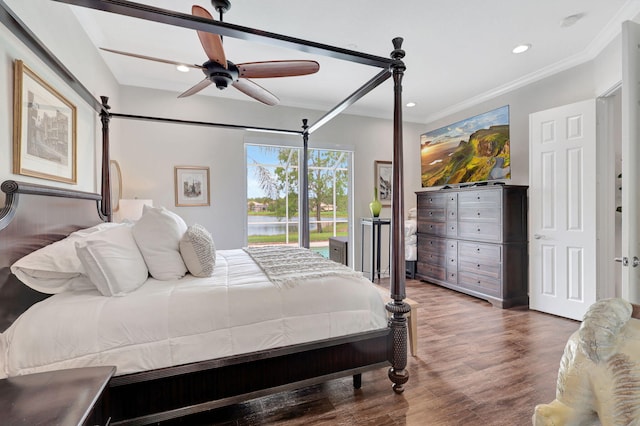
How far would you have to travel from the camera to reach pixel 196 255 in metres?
1.84

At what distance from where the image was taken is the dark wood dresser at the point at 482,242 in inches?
138

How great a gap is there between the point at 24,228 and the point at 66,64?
4.89 feet

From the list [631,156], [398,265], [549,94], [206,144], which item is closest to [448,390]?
[398,265]

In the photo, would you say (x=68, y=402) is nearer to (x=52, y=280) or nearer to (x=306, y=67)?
(x=52, y=280)

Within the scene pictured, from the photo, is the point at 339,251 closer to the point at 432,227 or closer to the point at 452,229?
the point at 432,227

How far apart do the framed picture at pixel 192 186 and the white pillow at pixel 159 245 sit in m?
2.08

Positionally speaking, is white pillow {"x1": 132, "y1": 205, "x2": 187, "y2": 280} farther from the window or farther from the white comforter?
the window

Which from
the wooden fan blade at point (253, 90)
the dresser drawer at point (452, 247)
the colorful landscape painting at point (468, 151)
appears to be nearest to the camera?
the wooden fan blade at point (253, 90)

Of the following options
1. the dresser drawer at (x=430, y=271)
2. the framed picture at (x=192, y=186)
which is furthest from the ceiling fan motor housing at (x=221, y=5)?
the dresser drawer at (x=430, y=271)

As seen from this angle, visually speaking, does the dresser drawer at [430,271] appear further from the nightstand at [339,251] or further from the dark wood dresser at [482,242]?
the nightstand at [339,251]

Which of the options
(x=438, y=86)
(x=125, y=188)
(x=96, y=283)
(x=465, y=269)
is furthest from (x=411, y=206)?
(x=96, y=283)

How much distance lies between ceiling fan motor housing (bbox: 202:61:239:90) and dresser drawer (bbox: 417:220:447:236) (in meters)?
3.60

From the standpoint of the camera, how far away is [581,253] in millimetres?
3025

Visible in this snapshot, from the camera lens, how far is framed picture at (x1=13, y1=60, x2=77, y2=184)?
1.61 m
